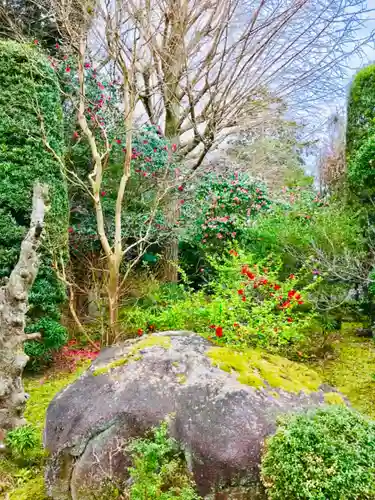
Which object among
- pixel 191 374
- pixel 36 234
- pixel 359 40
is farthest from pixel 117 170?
pixel 191 374

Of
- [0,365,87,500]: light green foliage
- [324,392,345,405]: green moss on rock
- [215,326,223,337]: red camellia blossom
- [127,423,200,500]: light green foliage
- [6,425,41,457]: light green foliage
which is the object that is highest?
[215,326,223,337]: red camellia blossom

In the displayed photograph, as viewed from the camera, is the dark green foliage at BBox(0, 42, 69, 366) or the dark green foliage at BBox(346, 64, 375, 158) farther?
the dark green foliage at BBox(346, 64, 375, 158)

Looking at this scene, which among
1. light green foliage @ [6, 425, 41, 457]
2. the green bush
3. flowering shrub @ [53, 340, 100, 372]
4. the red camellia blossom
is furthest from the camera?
flowering shrub @ [53, 340, 100, 372]

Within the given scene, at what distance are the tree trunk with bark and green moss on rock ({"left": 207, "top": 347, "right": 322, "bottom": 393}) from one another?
1691 mm

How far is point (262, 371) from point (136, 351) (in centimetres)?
97

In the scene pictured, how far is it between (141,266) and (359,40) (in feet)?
18.6

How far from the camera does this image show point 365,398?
4285mm

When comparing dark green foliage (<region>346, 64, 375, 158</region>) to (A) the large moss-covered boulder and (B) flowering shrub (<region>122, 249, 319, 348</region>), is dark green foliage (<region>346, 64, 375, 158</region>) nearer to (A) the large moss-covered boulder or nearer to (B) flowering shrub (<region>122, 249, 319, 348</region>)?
(B) flowering shrub (<region>122, 249, 319, 348</region>)

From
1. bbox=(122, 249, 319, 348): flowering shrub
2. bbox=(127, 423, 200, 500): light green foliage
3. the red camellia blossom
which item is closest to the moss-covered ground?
bbox=(122, 249, 319, 348): flowering shrub

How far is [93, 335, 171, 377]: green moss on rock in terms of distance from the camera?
9.72 feet

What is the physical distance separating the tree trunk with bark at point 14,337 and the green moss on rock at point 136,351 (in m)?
0.92

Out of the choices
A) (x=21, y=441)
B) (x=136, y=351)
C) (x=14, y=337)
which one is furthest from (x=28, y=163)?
(x=21, y=441)

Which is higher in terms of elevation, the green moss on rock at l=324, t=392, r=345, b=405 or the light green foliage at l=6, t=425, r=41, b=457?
the green moss on rock at l=324, t=392, r=345, b=405

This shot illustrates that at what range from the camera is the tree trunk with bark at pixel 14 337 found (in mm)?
3391
